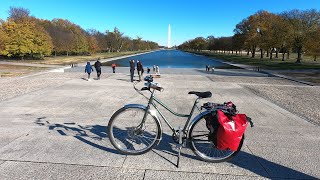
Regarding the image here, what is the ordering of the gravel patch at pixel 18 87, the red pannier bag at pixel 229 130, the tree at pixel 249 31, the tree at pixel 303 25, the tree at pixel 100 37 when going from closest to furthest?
the red pannier bag at pixel 229 130 → the gravel patch at pixel 18 87 → the tree at pixel 303 25 → the tree at pixel 249 31 → the tree at pixel 100 37

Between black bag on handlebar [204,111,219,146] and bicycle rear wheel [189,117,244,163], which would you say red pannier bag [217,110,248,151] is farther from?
bicycle rear wheel [189,117,244,163]

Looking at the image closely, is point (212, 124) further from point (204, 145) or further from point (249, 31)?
point (249, 31)

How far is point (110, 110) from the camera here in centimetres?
764

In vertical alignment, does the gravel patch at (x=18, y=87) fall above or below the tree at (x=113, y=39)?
below

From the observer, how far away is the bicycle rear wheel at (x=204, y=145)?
3.99 metres

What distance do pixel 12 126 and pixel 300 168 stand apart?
19.1ft

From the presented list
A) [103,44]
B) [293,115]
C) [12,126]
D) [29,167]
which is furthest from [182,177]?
[103,44]

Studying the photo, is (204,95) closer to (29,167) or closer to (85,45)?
(29,167)

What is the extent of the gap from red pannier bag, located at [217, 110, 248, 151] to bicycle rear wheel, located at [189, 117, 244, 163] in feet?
0.84

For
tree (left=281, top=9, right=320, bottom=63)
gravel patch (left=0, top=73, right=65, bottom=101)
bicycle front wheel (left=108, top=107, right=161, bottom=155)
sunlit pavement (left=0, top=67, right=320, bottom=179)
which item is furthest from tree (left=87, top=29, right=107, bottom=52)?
bicycle front wheel (left=108, top=107, right=161, bottom=155)

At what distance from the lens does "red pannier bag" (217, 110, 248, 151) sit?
143 inches

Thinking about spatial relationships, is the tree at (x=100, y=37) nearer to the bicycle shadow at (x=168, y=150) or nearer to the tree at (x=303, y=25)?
→ the tree at (x=303, y=25)

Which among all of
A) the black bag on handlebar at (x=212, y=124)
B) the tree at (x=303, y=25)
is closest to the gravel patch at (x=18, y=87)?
the black bag on handlebar at (x=212, y=124)

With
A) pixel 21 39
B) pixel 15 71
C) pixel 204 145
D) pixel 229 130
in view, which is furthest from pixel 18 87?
pixel 21 39
